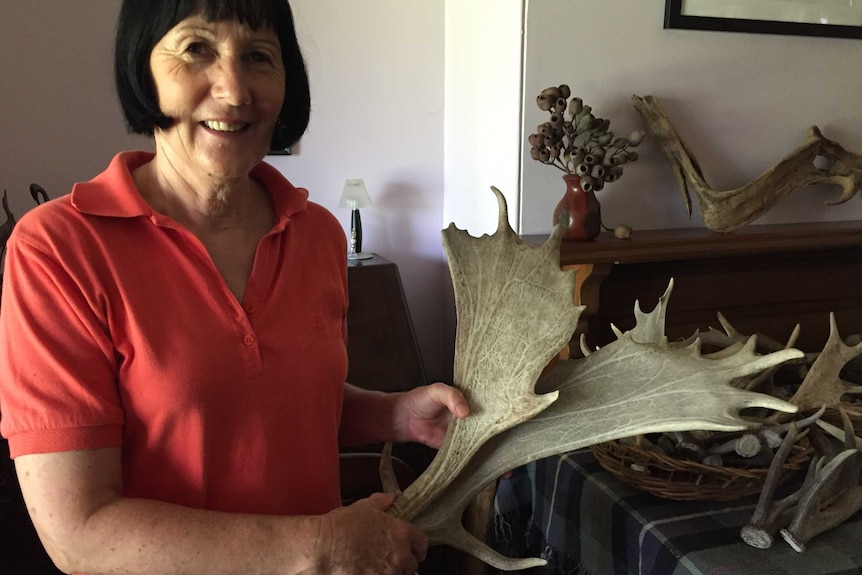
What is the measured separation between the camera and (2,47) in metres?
1.81

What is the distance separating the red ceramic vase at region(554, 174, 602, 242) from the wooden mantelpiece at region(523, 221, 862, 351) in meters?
0.05

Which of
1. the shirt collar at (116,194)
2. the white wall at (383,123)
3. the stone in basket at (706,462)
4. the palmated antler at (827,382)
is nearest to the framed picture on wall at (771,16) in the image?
the white wall at (383,123)

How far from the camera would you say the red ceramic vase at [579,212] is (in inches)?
64.6

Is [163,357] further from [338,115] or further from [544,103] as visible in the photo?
[338,115]

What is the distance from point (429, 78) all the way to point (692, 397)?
1.63 m

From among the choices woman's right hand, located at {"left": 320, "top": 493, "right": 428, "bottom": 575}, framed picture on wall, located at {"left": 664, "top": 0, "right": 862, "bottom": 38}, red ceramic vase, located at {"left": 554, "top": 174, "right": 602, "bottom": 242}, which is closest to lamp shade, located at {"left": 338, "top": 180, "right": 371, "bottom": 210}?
red ceramic vase, located at {"left": 554, "top": 174, "right": 602, "bottom": 242}

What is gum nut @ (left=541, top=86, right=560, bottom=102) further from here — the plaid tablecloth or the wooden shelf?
the plaid tablecloth

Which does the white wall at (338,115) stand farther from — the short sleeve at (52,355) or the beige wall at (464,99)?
the short sleeve at (52,355)

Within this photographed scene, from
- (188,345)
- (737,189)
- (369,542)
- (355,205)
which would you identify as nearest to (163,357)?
(188,345)

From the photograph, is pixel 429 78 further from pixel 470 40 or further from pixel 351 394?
pixel 351 394

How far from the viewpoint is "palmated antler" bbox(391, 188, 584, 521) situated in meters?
0.85

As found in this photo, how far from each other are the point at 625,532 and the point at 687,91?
1.19 metres

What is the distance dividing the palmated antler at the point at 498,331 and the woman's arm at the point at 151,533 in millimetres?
166

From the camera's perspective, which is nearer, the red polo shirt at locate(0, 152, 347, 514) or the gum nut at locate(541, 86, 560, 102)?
the red polo shirt at locate(0, 152, 347, 514)
